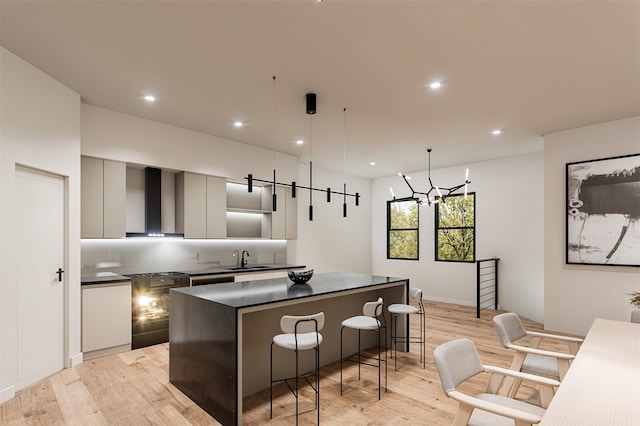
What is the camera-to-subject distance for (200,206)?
5328 mm

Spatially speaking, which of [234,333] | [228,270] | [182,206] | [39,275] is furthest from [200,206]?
[234,333]

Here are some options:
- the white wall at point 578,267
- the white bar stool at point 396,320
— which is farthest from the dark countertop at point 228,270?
the white wall at point 578,267

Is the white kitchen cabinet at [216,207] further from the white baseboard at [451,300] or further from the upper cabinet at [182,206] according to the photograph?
the white baseboard at [451,300]

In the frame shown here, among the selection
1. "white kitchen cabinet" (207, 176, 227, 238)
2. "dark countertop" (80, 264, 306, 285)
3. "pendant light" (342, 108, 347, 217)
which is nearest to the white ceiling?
"pendant light" (342, 108, 347, 217)

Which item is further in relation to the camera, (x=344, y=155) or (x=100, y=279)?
(x=344, y=155)

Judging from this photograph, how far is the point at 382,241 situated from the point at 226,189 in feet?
15.2

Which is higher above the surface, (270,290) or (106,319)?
(270,290)

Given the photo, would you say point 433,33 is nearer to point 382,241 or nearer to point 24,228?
point 24,228

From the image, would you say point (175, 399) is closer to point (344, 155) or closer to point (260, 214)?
point (260, 214)

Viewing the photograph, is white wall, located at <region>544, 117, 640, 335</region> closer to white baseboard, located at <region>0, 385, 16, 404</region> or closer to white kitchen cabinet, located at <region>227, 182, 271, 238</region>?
white kitchen cabinet, located at <region>227, 182, 271, 238</region>

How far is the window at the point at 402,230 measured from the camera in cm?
839

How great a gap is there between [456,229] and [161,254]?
593 cm

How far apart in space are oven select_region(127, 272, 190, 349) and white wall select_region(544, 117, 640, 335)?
536 centimetres

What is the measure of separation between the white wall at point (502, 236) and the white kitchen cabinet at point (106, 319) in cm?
615
